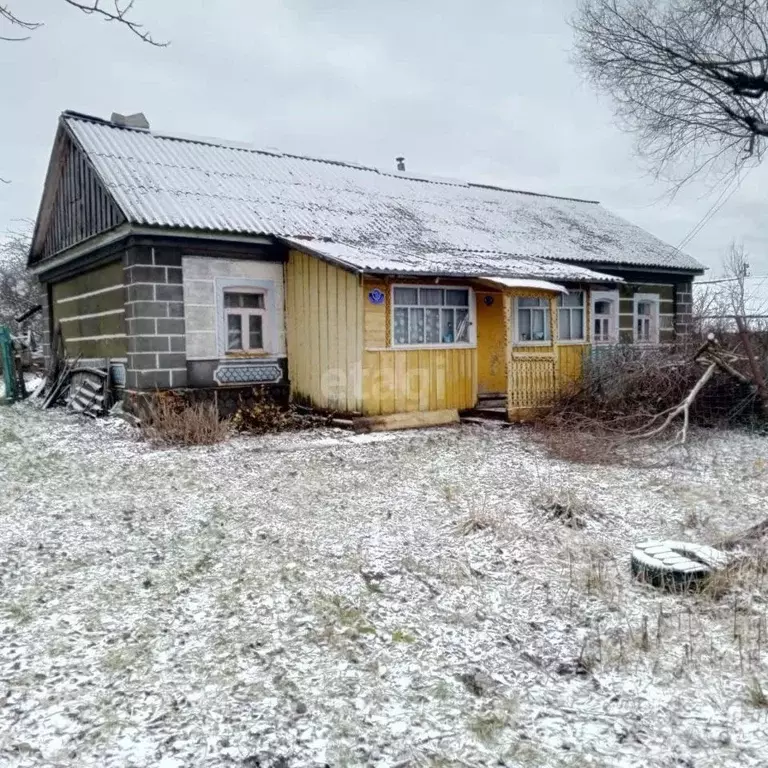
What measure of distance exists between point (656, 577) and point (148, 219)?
29.3 ft

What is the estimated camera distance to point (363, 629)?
12.1 ft

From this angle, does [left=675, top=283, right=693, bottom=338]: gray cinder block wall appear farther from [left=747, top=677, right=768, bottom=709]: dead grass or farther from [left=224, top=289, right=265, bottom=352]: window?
[left=747, top=677, right=768, bottom=709]: dead grass

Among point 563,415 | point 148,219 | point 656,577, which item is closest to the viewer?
point 656,577

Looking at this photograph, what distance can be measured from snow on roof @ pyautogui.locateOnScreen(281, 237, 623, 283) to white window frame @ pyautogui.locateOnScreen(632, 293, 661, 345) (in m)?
4.58

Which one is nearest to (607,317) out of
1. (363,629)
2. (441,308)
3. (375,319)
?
(441,308)

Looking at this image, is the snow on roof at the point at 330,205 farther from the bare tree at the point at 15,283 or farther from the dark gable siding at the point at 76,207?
the bare tree at the point at 15,283

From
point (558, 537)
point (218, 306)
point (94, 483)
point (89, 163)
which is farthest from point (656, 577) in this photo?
point (89, 163)

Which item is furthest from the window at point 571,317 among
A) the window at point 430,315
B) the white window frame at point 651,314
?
the white window frame at point 651,314

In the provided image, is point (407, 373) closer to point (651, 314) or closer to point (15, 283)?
point (651, 314)

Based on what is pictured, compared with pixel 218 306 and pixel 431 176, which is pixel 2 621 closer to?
pixel 218 306

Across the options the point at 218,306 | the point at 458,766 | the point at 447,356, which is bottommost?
the point at 458,766

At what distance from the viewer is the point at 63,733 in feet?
8.90

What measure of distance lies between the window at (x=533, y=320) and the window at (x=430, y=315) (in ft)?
3.94

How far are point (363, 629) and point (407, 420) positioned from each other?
7.18 m
